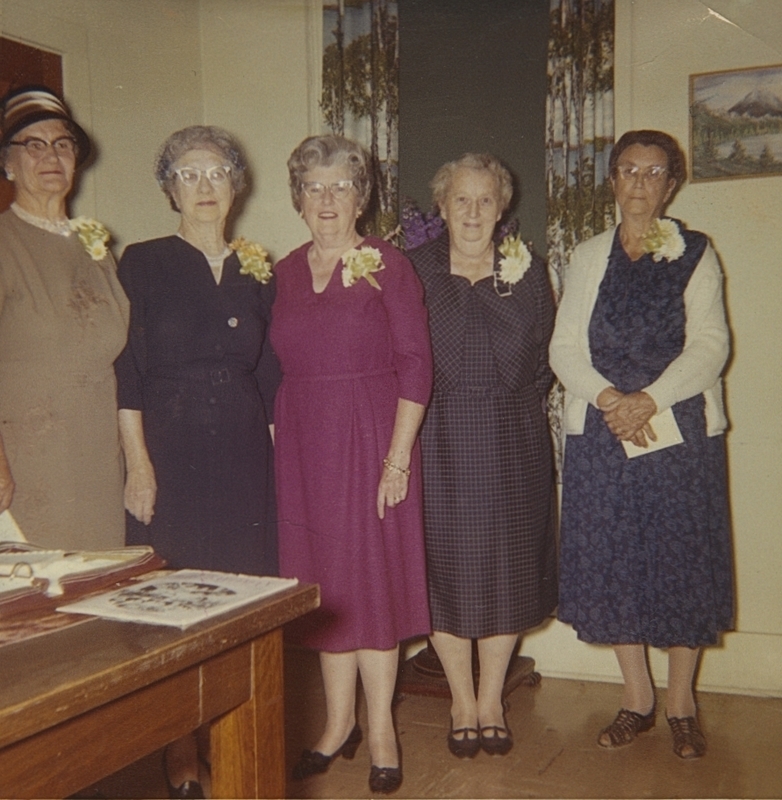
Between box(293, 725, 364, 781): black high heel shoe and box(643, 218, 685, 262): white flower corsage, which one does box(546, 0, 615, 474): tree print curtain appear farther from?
box(293, 725, 364, 781): black high heel shoe

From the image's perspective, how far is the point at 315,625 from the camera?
239 cm

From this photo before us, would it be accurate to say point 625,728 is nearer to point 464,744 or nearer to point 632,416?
point 464,744

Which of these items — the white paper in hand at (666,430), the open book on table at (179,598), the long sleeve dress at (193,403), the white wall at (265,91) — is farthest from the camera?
the white wall at (265,91)

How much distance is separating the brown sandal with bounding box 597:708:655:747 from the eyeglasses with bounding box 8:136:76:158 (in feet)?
7.67

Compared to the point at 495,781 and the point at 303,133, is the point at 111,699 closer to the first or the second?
the point at 495,781

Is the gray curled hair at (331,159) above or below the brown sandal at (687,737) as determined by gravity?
above

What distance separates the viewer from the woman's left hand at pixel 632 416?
245 centimetres

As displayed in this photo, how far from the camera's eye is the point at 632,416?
2.46m

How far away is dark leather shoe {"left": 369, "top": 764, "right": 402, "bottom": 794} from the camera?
2.32m

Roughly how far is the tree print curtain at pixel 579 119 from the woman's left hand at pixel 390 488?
4.03 feet

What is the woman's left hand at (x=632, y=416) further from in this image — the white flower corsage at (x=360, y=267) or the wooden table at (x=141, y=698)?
the wooden table at (x=141, y=698)

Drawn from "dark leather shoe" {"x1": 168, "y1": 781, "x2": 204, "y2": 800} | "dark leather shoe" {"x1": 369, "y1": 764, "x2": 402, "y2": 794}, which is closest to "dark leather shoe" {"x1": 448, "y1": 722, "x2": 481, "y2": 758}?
"dark leather shoe" {"x1": 369, "y1": 764, "x2": 402, "y2": 794}

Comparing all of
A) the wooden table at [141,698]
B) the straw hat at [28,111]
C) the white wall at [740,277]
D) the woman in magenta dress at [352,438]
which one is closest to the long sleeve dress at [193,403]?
the woman in magenta dress at [352,438]

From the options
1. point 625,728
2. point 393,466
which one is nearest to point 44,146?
point 393,466
